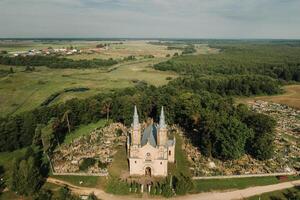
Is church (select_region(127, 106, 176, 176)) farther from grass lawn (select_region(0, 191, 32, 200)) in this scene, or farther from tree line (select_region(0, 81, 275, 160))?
grass lawn (select_region(0, 191, 32, 200))

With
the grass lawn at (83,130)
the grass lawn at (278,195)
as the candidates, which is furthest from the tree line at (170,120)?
the grass lawn at (278,195)

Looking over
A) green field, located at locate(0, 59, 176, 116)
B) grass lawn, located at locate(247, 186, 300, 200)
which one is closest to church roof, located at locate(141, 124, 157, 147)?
grass lawn, located at locate(247, 186, 300, 200)

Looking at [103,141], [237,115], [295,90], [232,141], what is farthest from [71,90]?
[295,90]

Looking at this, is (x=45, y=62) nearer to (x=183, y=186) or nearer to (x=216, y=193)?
(x=183, y=186)

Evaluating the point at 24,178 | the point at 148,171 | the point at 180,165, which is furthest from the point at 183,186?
the point at 24,178

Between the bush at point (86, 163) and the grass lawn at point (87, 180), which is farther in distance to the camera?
the bush at point (86, 163)

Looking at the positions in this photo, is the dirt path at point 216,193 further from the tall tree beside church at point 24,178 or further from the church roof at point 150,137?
the church roof at point 150,137

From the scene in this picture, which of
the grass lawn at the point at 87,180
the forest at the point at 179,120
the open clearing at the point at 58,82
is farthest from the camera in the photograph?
the open clearing at the point at 58,82
